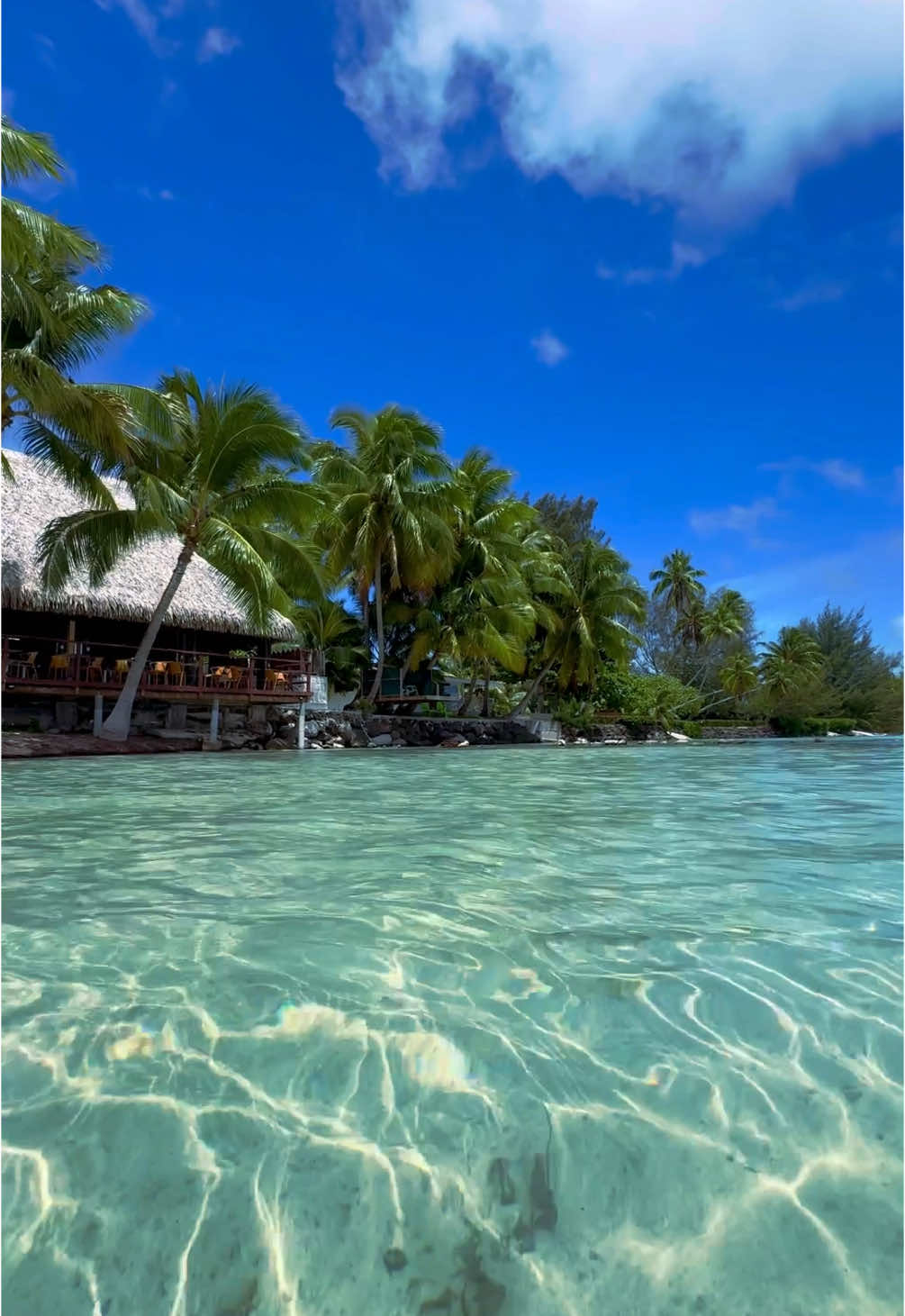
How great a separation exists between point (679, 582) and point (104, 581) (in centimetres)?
3280

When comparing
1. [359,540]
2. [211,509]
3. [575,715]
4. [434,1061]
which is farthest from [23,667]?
[575,715]

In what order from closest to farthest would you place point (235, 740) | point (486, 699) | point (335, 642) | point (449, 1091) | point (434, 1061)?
point (449, 1091), point (434, 1061), point (235, 740), point (335, 642), point (486, 699)

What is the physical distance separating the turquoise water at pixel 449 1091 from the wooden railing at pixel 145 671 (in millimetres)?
11523

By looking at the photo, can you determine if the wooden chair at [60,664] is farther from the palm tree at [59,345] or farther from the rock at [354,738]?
the rock at [354,738]

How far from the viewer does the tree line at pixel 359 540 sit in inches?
452

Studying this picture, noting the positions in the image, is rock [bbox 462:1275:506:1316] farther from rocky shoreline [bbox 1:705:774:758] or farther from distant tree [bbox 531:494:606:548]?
distant tree [bbox 531:494:606:548]

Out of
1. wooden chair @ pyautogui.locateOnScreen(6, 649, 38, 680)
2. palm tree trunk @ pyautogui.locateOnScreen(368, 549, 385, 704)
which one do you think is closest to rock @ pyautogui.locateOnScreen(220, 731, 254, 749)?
wooden chair @ pyautogui.locateOnScreen(6, 649, 38, 680)

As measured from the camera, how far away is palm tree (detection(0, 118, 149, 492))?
9992 millimetres

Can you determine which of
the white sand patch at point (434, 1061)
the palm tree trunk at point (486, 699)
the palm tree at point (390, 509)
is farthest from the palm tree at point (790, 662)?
the white sand patch at point (434, 1061)

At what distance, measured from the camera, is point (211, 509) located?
14094 millimetres

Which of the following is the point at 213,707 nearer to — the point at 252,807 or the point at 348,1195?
the point at 252,807

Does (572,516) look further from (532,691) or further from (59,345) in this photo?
(59,345)

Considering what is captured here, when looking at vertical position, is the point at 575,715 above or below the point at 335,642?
below

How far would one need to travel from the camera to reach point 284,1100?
72.1 inches
